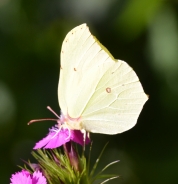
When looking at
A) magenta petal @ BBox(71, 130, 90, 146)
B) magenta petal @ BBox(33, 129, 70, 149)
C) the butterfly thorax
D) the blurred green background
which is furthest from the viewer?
the blurred green background

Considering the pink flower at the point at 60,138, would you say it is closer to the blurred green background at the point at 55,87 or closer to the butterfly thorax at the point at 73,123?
the butterfly thorax at the point at 73,123

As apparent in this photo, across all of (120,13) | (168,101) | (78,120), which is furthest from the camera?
(168,101)

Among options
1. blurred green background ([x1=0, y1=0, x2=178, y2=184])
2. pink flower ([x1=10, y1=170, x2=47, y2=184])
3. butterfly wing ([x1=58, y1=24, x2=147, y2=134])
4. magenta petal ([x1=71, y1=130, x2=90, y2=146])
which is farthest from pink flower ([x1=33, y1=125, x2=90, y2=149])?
blurred green background ([x1=0, y1=0, x2=178, y2=184])

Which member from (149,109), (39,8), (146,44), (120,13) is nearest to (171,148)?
(149,109)

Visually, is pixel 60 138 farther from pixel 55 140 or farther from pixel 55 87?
pixel 55 87

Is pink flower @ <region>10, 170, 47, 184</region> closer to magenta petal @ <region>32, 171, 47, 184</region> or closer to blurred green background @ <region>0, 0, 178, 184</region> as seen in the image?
magenta petal @ <region>32, 171, 47, 184</region>

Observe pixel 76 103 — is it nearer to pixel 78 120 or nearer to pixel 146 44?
pixel 78 120
